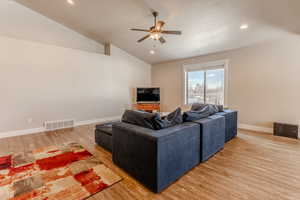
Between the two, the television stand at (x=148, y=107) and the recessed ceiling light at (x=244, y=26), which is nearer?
the recessed ceiling light at (x=244, y=26)

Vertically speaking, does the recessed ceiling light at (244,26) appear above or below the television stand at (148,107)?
above

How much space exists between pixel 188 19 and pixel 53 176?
4395mm

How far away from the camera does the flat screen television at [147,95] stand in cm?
652

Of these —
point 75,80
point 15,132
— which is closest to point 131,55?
point 75,80

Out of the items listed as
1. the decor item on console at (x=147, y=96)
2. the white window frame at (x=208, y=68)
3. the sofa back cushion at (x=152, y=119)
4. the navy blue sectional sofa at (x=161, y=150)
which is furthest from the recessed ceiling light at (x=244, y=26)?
the decor item on console at (x=147, y=96)

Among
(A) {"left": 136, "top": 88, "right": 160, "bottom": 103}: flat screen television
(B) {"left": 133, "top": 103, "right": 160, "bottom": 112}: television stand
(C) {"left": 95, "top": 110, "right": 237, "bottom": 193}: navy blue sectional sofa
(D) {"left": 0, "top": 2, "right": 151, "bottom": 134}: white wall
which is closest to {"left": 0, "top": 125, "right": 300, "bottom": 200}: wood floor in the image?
(C) {"left": 95, "top": 110, "right": 237, "bottom": 193}: navy blue sectional sofa

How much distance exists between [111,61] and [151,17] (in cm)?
282

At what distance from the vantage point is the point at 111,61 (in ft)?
19.3

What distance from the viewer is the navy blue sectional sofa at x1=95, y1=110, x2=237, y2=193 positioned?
1694 mm

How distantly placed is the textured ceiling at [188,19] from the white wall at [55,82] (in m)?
0.97

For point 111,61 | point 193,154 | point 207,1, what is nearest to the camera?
point 193,154

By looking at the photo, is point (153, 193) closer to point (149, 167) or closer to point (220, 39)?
point (149, 167)

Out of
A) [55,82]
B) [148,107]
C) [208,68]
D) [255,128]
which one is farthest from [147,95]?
[255,128]

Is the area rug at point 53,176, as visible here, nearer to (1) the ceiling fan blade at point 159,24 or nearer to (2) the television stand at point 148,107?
(1) the ceiling fan blade at point 159,24
